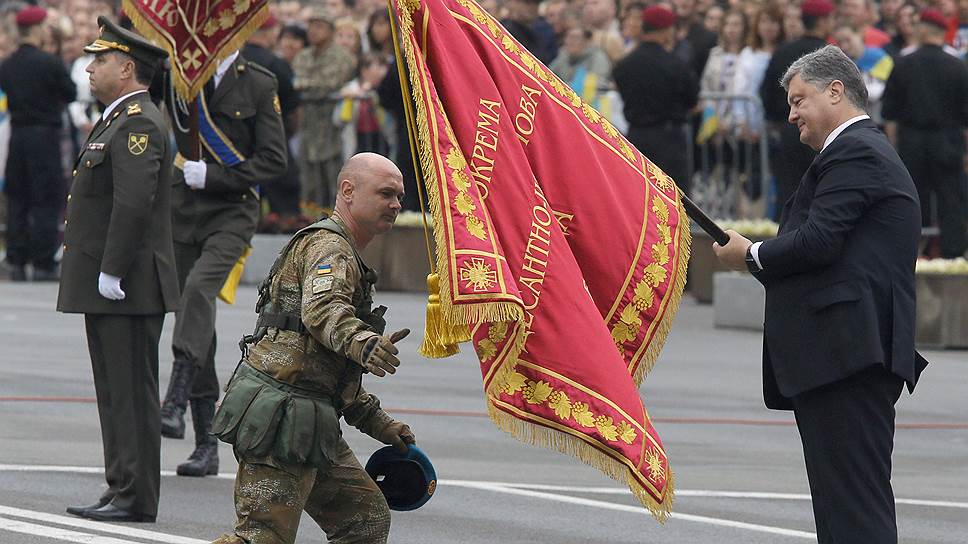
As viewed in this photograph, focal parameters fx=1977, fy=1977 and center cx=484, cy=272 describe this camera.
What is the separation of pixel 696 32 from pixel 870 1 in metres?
1.93

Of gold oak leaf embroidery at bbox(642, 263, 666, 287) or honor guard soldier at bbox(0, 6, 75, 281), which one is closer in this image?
gold oak leaf embroidery at bbox(642, 263, 666, 287)

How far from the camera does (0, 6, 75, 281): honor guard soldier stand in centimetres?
1878

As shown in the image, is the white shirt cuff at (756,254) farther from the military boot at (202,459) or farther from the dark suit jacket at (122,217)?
the military boot at (202,459)

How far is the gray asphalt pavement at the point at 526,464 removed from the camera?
8539mm

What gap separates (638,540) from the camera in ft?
27.7

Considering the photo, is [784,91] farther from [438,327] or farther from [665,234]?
[438,327]

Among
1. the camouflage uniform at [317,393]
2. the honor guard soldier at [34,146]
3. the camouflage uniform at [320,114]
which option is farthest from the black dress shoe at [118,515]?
the honor guard soldier at [34,146]

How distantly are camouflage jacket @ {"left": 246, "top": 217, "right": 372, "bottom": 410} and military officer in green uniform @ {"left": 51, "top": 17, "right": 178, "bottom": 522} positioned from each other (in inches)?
80.3

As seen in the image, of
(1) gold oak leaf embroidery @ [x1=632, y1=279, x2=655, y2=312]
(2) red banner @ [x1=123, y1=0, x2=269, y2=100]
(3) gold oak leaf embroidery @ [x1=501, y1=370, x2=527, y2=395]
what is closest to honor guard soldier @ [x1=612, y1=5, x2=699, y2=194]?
(2) red banner @ [x1=123, y1=0, x2=269, y2=100]

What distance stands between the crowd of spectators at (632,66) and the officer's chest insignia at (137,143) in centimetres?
649

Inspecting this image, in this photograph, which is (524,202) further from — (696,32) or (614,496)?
(696,32)

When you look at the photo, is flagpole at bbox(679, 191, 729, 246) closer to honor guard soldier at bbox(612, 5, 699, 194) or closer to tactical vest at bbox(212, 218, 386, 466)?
tactical vest at bbox(212, 218, 386, 466)

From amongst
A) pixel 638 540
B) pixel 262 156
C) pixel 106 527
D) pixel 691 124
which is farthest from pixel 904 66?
pixel 106 527

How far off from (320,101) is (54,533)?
438 inches
